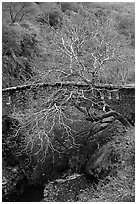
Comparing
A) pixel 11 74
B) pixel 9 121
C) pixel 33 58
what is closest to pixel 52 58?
pixel 33 58

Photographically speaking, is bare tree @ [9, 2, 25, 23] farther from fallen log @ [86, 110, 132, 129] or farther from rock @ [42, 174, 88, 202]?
rock @ [42, 174, 88, 202]

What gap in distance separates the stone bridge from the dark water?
2668mm

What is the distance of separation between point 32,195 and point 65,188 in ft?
3.57

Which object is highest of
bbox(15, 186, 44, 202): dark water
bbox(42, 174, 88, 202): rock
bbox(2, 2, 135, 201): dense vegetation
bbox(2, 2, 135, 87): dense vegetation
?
bbox(2, 2, 135, 87): dense vegetation

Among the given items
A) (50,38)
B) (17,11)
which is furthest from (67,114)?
(17,11)

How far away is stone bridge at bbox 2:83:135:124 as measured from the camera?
404 inches

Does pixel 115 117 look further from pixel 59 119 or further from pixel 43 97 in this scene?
pixel 43 97

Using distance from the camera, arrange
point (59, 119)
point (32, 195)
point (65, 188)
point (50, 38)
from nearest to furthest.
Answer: point (59, 119) → point (65, 188) → point (32, 195) → point (50, 38)

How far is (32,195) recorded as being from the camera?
31.0 ft

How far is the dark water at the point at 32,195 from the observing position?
926 centimetres

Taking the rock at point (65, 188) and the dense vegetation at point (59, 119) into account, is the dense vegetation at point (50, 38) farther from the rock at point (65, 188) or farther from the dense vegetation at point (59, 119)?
the rock at point (65, 188)

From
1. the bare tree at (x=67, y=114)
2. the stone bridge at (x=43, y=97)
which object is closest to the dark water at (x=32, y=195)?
the bare tree at (x=67, y=114)

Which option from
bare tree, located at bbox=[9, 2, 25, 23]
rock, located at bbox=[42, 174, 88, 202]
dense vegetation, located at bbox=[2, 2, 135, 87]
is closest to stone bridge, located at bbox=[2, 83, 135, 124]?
dense vegetation, located at bbox=[2, 2, 135, 87]

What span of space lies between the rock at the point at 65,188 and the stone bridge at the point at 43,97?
2581mm
